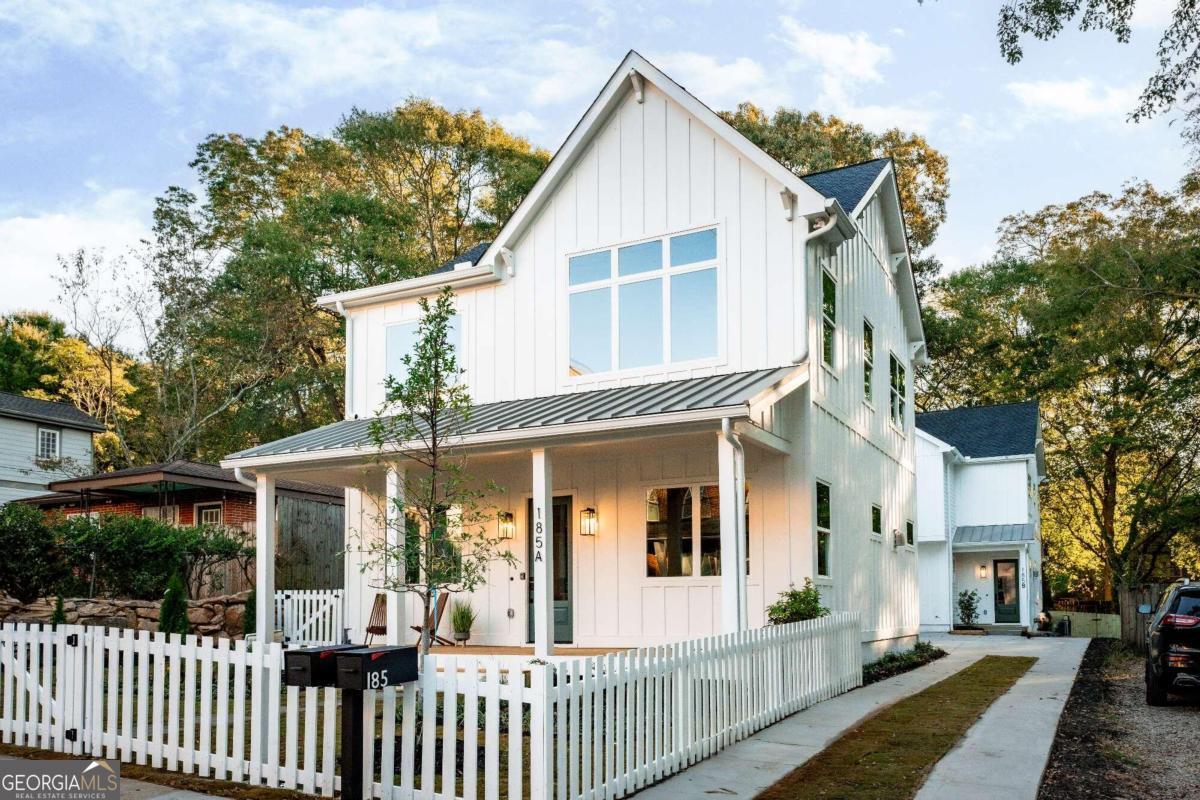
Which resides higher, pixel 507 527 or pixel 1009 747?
pixel 507 527

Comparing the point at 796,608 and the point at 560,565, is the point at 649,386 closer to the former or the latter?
the point at 560,565

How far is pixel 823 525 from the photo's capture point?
13133mm

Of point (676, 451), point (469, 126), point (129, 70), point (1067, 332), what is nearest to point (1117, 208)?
point (1067, 332)

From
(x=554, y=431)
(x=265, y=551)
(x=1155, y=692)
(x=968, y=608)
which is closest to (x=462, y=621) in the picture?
(x=265, y=551)

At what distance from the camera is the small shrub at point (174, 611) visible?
14.2 m

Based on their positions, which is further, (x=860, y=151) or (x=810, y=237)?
(x=860, y=151)

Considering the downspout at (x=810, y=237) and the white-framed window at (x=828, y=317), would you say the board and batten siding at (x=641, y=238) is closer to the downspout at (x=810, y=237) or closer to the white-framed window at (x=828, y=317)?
the downspout at (x=810, y=237)

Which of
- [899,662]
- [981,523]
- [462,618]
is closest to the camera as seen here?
[462,618]

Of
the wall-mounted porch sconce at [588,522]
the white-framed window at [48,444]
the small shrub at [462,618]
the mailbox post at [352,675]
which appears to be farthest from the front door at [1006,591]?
the white-framed window at [48,444]

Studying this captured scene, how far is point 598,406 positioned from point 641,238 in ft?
9.63

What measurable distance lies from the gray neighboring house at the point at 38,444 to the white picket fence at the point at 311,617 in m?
18.3

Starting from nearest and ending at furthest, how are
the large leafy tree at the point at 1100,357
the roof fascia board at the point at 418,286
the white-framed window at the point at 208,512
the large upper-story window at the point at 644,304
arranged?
the large upper-story window at the point at 644,304, the roof fascia board at the point at 418,286, the large leafy tree at the point at 1100,357, the white-framed window at the point at 208,512

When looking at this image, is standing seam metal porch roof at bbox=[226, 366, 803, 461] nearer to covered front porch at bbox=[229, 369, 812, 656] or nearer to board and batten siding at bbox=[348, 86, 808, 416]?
covered front porch at bbox=[229, 369, 812, 656]

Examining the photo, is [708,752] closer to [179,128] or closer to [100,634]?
[100,634]
